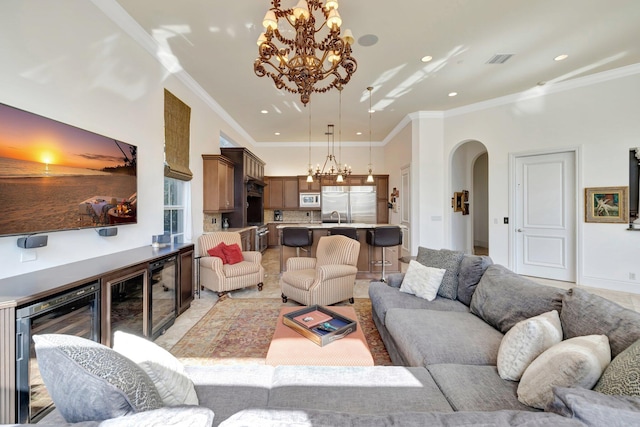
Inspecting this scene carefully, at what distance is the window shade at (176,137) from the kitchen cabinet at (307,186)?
417cm

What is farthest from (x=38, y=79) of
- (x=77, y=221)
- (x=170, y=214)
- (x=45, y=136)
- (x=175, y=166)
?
(x=170, y=214)

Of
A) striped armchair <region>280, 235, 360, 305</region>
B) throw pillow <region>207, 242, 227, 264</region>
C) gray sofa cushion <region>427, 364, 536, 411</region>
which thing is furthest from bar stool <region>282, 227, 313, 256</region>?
gray sofa cushion <region>427, 364, 536, 411</region>

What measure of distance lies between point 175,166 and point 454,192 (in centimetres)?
589

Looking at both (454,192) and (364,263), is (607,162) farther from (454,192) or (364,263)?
(364,263)

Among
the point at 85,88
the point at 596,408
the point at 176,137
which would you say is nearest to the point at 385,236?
the point at 176,137

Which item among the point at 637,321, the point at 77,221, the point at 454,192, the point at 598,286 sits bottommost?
the point at 598,286

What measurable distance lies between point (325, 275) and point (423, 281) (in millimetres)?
1136

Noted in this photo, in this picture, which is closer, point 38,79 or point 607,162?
point 38,79

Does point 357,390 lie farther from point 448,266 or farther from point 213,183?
point 213,183

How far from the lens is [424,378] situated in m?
1.39

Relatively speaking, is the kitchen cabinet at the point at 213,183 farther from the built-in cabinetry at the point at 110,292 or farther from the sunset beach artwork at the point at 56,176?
the sunset beach artwork at the point at 56,176

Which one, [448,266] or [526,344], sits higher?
[448,266]

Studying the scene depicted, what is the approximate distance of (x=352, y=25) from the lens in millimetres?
2955

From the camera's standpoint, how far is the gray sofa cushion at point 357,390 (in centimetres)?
116
